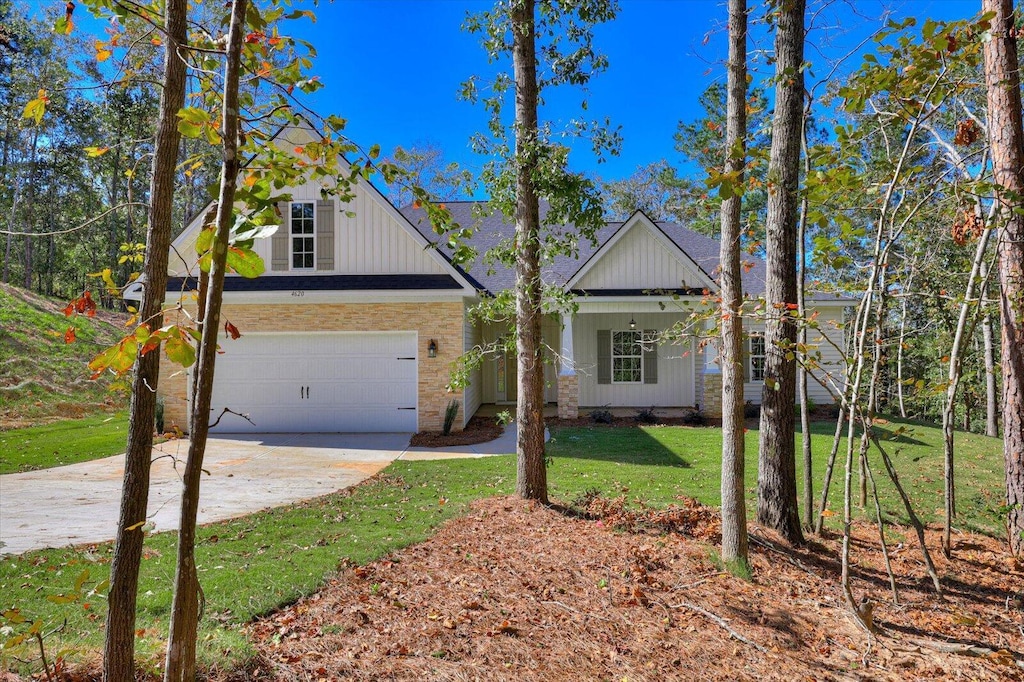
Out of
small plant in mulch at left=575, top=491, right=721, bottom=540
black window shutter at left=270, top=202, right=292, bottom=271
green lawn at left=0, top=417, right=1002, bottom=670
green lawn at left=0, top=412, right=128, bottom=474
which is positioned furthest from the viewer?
black window shutter at left=270, top=202, right=292, bottom=271

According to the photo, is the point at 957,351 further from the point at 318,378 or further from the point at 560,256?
the point at 560,256

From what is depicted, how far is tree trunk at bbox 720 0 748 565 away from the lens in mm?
4758

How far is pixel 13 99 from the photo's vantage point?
72.5 feet

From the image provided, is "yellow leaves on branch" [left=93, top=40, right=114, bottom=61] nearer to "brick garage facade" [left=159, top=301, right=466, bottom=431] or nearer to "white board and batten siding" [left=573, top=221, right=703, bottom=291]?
"brick garage facade" [left=159, top=301, right=466, bottom=431]

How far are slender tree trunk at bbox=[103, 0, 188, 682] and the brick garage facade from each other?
32.4ft

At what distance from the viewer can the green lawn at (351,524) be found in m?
3.85

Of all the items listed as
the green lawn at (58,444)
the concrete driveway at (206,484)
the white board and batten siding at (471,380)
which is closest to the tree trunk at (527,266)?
the concrete driveway at (206,484)

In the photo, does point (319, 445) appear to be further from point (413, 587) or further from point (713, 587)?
point (713, 587)

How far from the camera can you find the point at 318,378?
12477 millimetres

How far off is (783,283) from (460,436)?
7.72 meters

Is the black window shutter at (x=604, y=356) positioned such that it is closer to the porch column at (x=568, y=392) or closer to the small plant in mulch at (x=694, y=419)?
the porch column at (x=568, y=392)

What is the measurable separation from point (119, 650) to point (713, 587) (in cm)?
382

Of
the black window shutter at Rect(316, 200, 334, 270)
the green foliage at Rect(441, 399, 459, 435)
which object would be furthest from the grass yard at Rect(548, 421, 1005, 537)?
the black window shutter at Rect(316, 200, 334, 270)

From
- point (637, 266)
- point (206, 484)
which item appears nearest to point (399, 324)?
point (206, 484)
